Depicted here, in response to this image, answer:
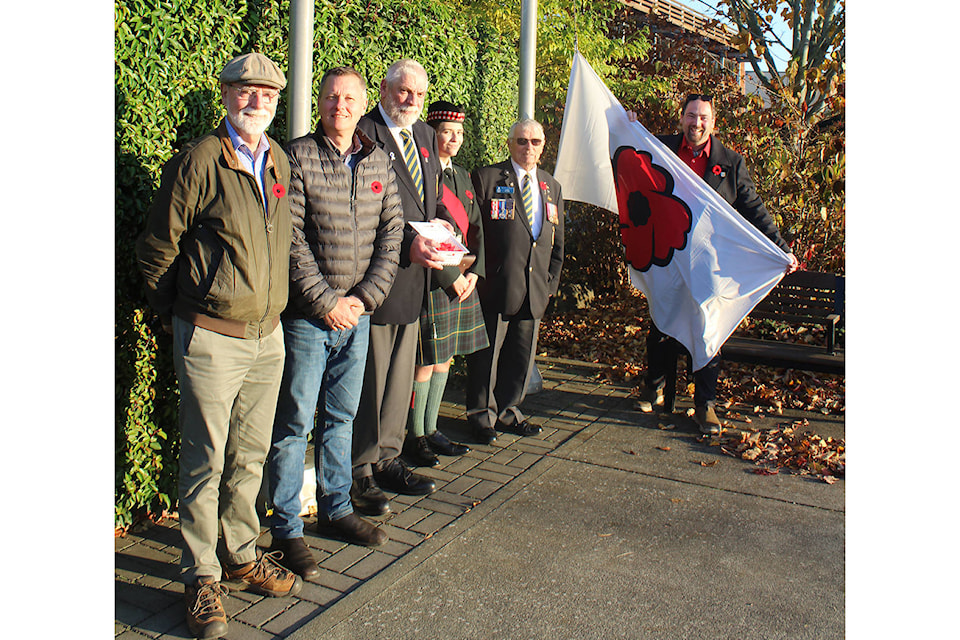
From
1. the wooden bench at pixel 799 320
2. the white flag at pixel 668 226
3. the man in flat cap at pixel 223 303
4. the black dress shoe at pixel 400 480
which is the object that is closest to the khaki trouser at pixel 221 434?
the man in flat cap at pixel 223 303

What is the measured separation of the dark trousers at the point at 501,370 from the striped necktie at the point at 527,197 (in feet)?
2.01

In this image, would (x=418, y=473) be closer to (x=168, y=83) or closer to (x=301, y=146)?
(x=301, y=146)

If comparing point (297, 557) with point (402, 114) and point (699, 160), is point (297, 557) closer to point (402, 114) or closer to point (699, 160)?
point (402, 114)

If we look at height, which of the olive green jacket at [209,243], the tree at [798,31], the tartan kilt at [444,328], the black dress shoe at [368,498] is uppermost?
the tree at [798,31]

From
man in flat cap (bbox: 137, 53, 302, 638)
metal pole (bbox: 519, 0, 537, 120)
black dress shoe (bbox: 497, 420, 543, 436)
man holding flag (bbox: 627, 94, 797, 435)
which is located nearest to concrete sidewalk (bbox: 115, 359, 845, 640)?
man in flat cap (bbox: 137, 53, 302, 638)

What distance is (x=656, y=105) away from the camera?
1034 centimetres

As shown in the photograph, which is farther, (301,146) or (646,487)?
(646,487)

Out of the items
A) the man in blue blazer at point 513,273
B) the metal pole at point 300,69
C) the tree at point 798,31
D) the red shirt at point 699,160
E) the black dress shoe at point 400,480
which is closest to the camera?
the metal pole at point 300,69

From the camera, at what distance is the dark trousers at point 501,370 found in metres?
5.80

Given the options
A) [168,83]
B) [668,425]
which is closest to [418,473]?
[668,425]

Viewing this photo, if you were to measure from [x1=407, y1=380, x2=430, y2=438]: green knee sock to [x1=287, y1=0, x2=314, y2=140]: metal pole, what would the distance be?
5.70 ft

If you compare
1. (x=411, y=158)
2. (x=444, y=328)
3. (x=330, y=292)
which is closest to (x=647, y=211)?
(x=444, y=328)

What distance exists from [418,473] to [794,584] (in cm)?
223

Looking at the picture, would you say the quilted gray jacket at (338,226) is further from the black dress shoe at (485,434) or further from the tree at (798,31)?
the tree at (798,31)
